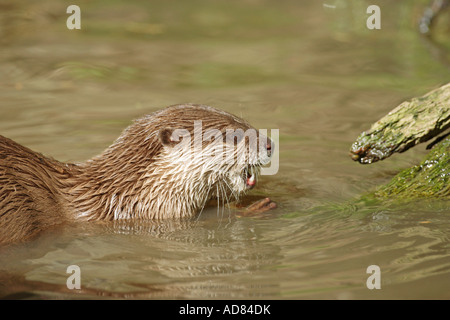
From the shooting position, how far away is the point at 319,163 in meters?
5.73

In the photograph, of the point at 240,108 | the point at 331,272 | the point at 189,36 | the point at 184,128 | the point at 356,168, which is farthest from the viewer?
the point at 189,36

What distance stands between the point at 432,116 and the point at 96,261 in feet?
7.46

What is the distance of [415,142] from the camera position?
190 inches

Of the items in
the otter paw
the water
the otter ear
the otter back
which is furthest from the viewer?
the otter paw

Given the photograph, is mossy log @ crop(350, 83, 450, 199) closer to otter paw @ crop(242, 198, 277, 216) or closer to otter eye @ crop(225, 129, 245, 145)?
otter paw @ crop(242, 198, 277, 216)

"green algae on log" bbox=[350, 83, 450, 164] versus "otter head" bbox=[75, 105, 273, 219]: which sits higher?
"green algae on log" bbox=[350, 83, 450, 164]

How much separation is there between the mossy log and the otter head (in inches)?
29.3

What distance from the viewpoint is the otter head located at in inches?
180

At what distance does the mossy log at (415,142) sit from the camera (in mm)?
4766

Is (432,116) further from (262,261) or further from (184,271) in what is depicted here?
(184,271)

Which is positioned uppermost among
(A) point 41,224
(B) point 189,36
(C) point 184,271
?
(B) point 189,36

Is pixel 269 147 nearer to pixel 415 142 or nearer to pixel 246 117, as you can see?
pixel 415 142

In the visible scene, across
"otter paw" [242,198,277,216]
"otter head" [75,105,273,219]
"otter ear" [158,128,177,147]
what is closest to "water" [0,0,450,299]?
"otter paw" [242,198,277,216]
